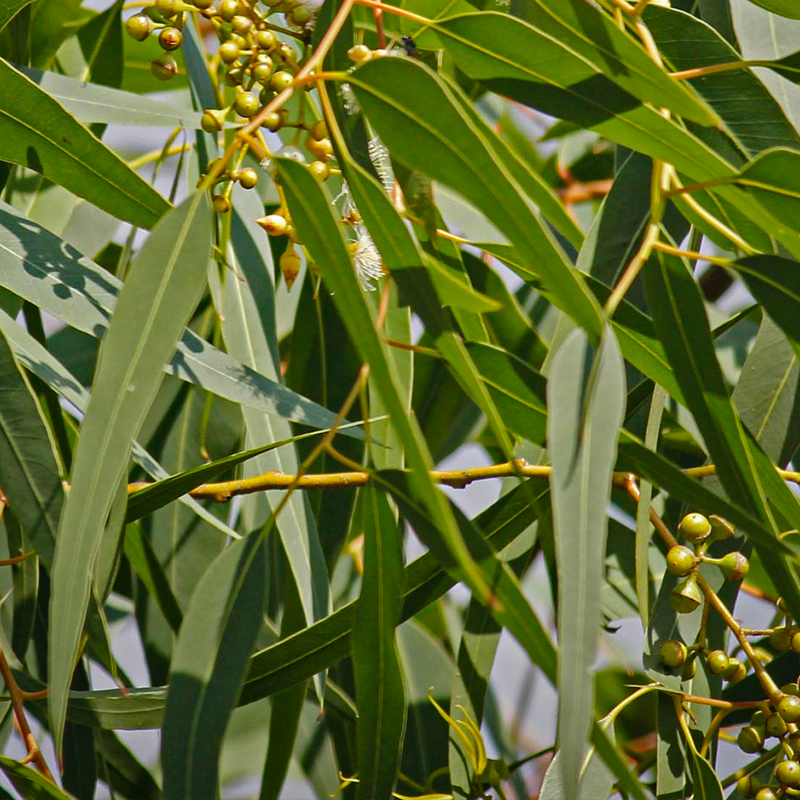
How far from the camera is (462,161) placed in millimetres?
605

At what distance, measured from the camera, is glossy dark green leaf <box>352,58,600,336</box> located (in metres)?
0.59

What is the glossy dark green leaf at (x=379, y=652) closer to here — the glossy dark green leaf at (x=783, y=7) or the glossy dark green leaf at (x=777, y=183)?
the glossy dark green leaf at (x=777, y=183)

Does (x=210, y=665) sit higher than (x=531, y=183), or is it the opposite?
(x=531, y=183)

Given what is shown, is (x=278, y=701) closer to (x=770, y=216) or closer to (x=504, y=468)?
(x=504, y=468)

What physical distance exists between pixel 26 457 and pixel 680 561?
0.46 metres

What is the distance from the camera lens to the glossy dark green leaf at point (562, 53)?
2.04ft

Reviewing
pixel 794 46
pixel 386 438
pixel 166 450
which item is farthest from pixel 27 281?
pixel 794 46

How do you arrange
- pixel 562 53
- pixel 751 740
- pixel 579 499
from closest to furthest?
1. pixel 579 499
2. pixel 562 53
3. pixel 751 740

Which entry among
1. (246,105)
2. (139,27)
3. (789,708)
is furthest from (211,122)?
(789,708)

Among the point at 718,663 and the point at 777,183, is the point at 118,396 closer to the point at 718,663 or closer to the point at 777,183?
the point at 777,183

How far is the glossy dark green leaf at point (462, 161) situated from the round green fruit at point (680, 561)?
0.87ft

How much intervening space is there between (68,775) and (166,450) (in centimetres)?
35

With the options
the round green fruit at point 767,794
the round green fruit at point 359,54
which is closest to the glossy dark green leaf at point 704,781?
the round green fruit at point 767,794

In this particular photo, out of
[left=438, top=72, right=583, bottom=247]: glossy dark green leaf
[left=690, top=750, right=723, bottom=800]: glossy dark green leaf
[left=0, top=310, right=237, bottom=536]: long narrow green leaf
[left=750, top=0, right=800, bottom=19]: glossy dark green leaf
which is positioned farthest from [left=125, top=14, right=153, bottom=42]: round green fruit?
[left=690, top=750, right=723, bottom=800]: glossy dark green leaf
